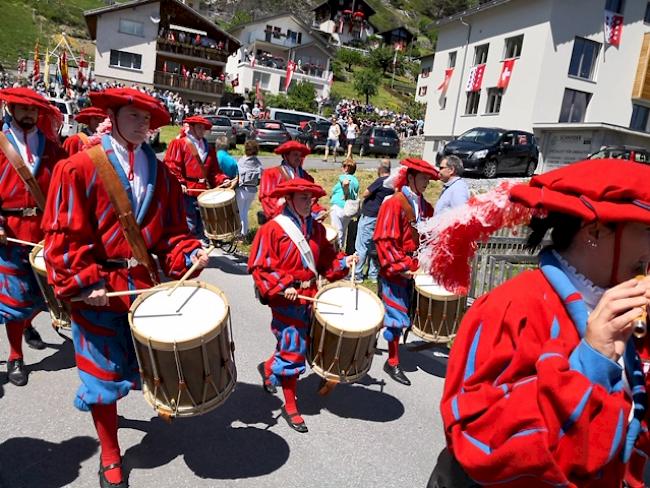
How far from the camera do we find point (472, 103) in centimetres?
2805

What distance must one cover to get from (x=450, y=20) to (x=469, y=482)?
30258 millimetres

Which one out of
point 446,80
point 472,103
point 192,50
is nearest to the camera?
point 472,103

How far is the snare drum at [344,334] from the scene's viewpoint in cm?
372

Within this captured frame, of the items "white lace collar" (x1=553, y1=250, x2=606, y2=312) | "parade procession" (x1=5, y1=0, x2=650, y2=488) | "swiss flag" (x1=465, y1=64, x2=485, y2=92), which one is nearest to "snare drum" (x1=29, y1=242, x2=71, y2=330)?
"parade procession" (x1=5, y1=0, x2=650, y2=488)

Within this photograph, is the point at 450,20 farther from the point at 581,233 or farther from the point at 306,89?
the point at 581,233

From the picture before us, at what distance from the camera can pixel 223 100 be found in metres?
43.3

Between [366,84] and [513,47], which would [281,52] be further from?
[513,47]

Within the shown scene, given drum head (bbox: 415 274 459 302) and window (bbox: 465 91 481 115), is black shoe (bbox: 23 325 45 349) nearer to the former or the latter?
drum head (bbox: 415 274 459 302)

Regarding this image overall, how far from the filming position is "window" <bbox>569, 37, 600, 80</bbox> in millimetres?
24328

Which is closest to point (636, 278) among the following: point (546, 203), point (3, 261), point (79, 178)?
point (546, 203)

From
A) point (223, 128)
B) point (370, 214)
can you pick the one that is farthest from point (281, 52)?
point (370, 214)

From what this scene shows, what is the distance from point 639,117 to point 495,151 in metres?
14.9

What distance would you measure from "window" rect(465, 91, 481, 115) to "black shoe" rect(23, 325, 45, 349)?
25900 millimetres

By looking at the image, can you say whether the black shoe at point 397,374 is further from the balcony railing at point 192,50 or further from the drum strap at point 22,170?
the balcony railing at point 192,50
